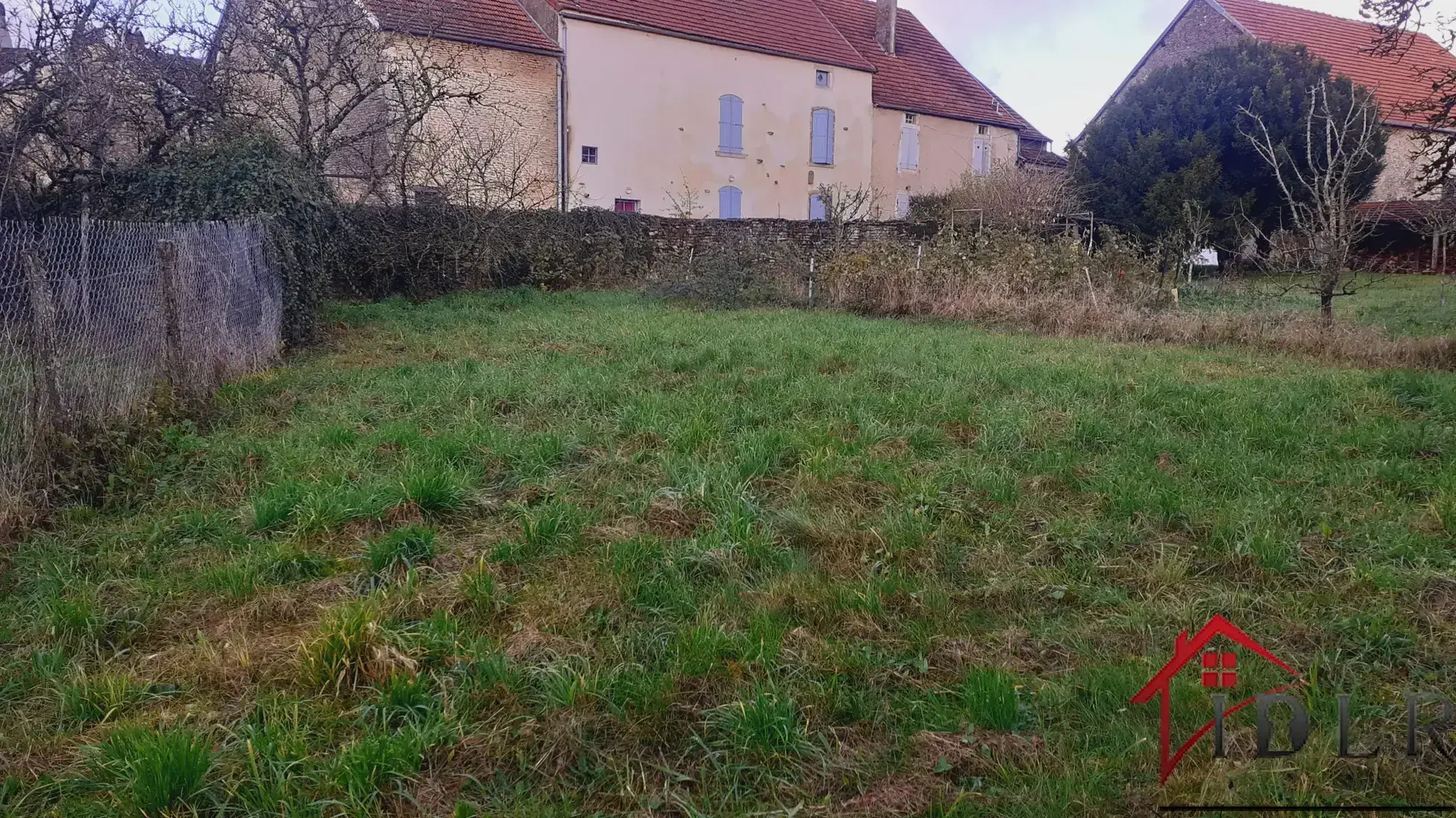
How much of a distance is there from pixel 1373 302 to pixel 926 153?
17818mm

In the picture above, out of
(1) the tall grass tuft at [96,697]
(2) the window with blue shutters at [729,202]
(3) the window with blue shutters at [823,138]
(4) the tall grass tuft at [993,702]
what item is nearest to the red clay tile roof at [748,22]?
(3) the window with blue shutters at [823,138]

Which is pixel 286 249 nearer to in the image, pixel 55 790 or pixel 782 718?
pixel 55 790

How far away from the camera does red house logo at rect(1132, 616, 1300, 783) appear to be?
240 centimetres

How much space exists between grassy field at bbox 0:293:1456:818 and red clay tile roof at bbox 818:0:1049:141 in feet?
86.0

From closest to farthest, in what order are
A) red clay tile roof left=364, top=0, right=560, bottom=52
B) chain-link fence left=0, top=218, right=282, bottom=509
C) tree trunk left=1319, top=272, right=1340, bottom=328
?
chain-link fence left=0, top=218, right=282, bottom=509 → tree trunk left=1319, top=272, right=1340, bottom=328 → red clay tile roof left=364, top=0, right=560, bottom=52

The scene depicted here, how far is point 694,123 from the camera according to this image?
25516 millimetres

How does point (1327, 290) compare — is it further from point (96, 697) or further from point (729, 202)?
point (729, 202)

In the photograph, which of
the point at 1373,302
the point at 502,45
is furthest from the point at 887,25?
the point at 1373,302

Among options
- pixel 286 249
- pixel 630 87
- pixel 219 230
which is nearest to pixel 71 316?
pixel 219 230

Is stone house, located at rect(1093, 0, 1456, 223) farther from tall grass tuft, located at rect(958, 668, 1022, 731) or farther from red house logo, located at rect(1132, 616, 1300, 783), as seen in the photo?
tall grass tuft, located at rect(958, 668, 1022, 731)

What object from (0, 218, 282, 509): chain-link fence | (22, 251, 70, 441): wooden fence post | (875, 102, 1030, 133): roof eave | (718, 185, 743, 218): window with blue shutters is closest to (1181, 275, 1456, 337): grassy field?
(0, 218, 282, 509): chain-link fence

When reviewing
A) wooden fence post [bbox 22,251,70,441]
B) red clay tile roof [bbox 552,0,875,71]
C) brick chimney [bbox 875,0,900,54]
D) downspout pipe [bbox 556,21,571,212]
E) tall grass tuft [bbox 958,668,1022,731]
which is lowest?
tall grass tuft [bbox 958,668,1022,731]

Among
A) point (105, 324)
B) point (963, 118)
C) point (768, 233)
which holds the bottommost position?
point (105, 324)

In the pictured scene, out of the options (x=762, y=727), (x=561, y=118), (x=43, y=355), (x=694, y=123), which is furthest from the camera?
(x=694, y=123)
